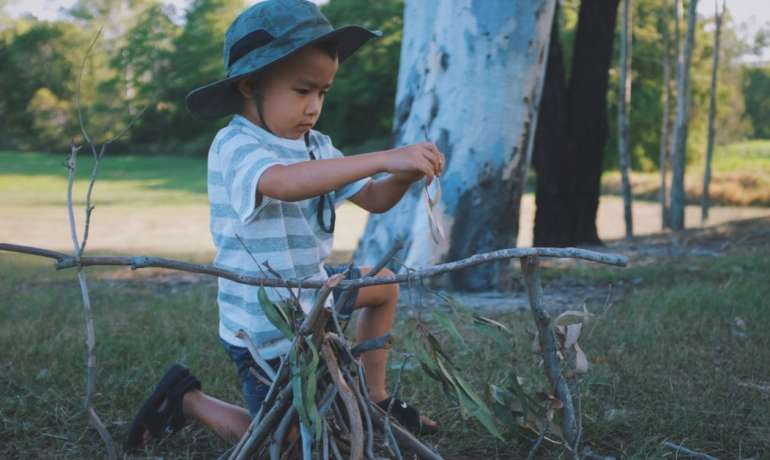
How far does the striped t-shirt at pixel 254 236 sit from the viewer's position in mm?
2607

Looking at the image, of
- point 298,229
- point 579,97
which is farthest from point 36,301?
point 579,97

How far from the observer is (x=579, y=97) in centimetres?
880

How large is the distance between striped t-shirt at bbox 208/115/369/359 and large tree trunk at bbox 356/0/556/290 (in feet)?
8.63

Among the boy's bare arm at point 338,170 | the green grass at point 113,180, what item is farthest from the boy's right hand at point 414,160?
the green grass at point 113,180

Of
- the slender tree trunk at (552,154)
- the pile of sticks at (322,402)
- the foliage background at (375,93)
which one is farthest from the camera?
the foliage background at (375,93)

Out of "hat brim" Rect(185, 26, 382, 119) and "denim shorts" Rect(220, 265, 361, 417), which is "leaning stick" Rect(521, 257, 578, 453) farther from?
"hat brim" Rect(185, 26, 382, 119)

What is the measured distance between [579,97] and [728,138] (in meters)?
26.9

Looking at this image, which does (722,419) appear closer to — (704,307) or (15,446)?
(704,307)

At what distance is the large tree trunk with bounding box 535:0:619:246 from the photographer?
8766 millimetres

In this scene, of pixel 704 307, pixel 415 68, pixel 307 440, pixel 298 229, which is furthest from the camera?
pixel 415 68

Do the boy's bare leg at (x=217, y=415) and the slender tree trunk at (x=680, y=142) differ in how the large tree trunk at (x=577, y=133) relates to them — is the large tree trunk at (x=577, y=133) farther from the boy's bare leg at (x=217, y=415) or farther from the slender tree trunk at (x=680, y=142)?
the boy's bare leg at (x=217, y=415)

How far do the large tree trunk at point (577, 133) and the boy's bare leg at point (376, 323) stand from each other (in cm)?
606

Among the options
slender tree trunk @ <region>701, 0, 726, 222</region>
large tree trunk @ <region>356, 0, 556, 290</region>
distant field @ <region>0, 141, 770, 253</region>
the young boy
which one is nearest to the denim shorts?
the young boy

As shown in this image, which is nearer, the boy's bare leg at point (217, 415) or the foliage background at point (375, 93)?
the boy's bare leg at point (217, 415)
